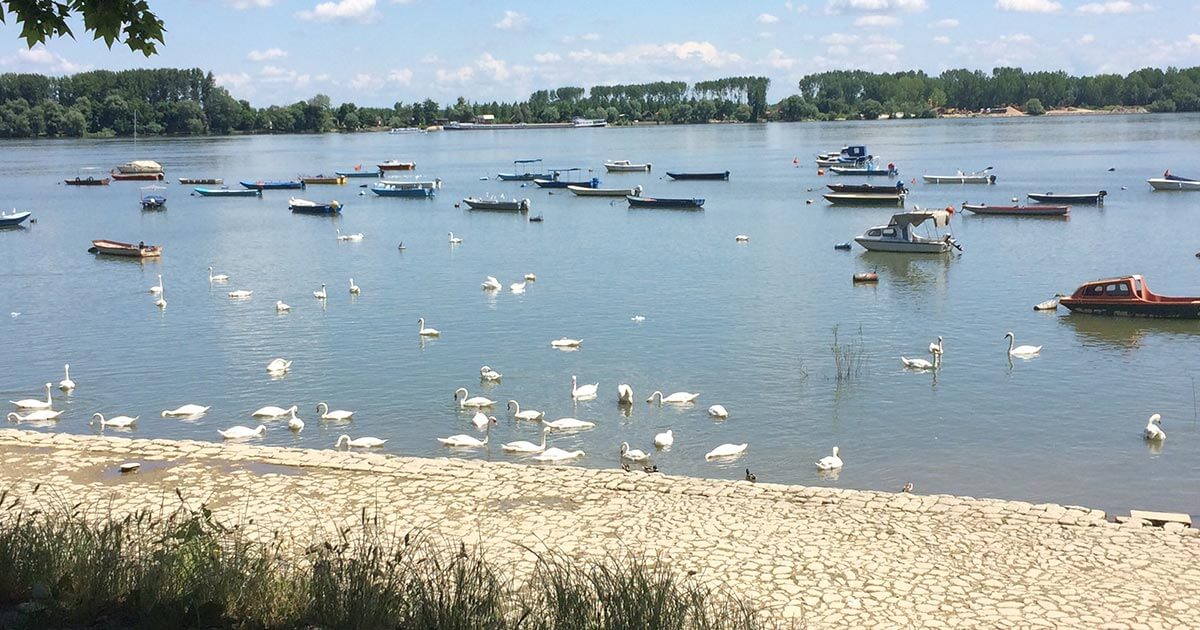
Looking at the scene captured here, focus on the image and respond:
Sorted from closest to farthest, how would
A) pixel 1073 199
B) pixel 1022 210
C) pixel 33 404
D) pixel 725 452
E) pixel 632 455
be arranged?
pixel 632 455 → pixel 725 452 → pixel 33 404 → pixel 1022 210 → pixel 1073 199

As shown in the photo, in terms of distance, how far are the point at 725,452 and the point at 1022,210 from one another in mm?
44038

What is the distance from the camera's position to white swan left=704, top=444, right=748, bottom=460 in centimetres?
1839

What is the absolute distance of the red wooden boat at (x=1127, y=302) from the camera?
29.3 metres

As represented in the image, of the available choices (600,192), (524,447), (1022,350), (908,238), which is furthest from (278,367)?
(600,192)

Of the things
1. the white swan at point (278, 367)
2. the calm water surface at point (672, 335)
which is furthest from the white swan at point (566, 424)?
the white swan at point (278, 367)

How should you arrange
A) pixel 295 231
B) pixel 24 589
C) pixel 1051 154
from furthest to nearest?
pixel 1051 154 < pixel 295 231 < pixel 24 589

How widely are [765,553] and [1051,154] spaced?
111m

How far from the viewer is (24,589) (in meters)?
8.48

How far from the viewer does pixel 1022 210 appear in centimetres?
5722

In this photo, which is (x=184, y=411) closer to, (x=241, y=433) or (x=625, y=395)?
(x=241, y=433)

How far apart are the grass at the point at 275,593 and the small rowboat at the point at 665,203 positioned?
57.1 meters

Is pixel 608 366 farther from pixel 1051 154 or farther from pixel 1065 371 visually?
pixel 1051 154

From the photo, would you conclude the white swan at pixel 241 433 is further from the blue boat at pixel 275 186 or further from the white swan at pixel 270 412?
the blue boat at pixel 275 186

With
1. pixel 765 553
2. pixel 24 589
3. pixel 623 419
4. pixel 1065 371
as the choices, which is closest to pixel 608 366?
pixel 623 419
